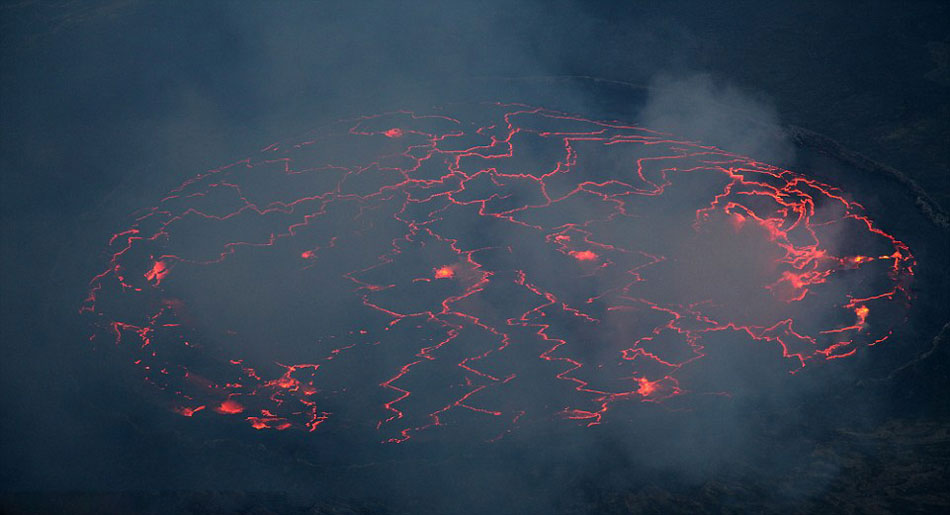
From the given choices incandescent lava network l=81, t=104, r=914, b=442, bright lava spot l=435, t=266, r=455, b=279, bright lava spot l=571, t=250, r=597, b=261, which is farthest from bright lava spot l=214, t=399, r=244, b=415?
bright lava spot l=571, t=250, r=597, b=261

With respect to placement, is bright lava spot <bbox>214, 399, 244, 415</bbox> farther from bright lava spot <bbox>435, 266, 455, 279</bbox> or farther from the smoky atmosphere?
bright lava spot <bbox>435, 266, 455, 279</bbox>

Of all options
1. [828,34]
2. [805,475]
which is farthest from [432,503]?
[828,34]

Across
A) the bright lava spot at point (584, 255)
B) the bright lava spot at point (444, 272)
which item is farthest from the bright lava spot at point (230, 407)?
A: the bright lava spot at point (584, 255)

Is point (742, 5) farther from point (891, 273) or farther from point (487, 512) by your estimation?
point (487, 512)

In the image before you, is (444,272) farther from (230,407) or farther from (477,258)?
(230,407)

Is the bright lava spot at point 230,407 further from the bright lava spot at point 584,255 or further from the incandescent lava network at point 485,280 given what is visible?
the bright lava spot at point 584,255
